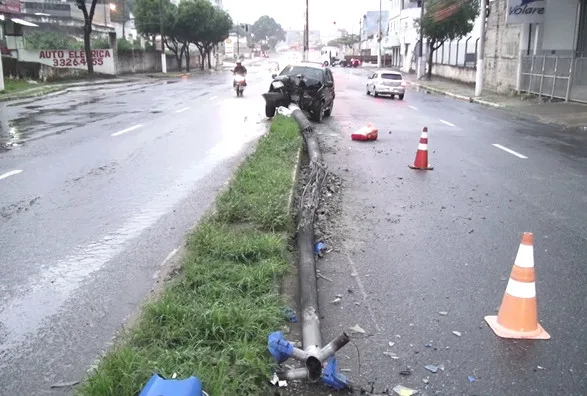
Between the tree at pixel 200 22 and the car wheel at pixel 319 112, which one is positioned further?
the tree at pixel 200 22

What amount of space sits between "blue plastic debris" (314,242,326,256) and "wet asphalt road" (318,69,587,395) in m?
0.12

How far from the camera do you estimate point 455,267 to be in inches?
223

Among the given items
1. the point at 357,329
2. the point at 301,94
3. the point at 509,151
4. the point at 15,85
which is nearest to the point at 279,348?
the point at 357,329

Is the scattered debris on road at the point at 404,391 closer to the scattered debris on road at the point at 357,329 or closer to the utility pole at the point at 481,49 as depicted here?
the scattered debris on road at the point at 357,329

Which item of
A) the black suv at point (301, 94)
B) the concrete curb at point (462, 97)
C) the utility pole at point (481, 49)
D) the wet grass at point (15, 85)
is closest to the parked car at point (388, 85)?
the concrete curb at point (462, 97)

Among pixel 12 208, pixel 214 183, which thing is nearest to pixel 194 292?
pixel 12 208

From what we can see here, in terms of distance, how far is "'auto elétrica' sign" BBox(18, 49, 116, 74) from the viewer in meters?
44.7

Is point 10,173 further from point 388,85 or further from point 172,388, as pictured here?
point 388,85

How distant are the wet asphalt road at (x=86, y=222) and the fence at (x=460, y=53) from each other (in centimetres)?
3615

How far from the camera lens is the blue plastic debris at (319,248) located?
6.01 metres

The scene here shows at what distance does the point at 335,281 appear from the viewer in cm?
530

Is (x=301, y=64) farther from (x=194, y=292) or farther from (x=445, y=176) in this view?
(x=194, y=292)

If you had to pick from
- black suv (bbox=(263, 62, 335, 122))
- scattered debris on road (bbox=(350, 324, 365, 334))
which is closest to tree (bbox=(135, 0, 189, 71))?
black suv (bbox=(263, 62, 335, 122))

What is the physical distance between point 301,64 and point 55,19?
2263 inches
